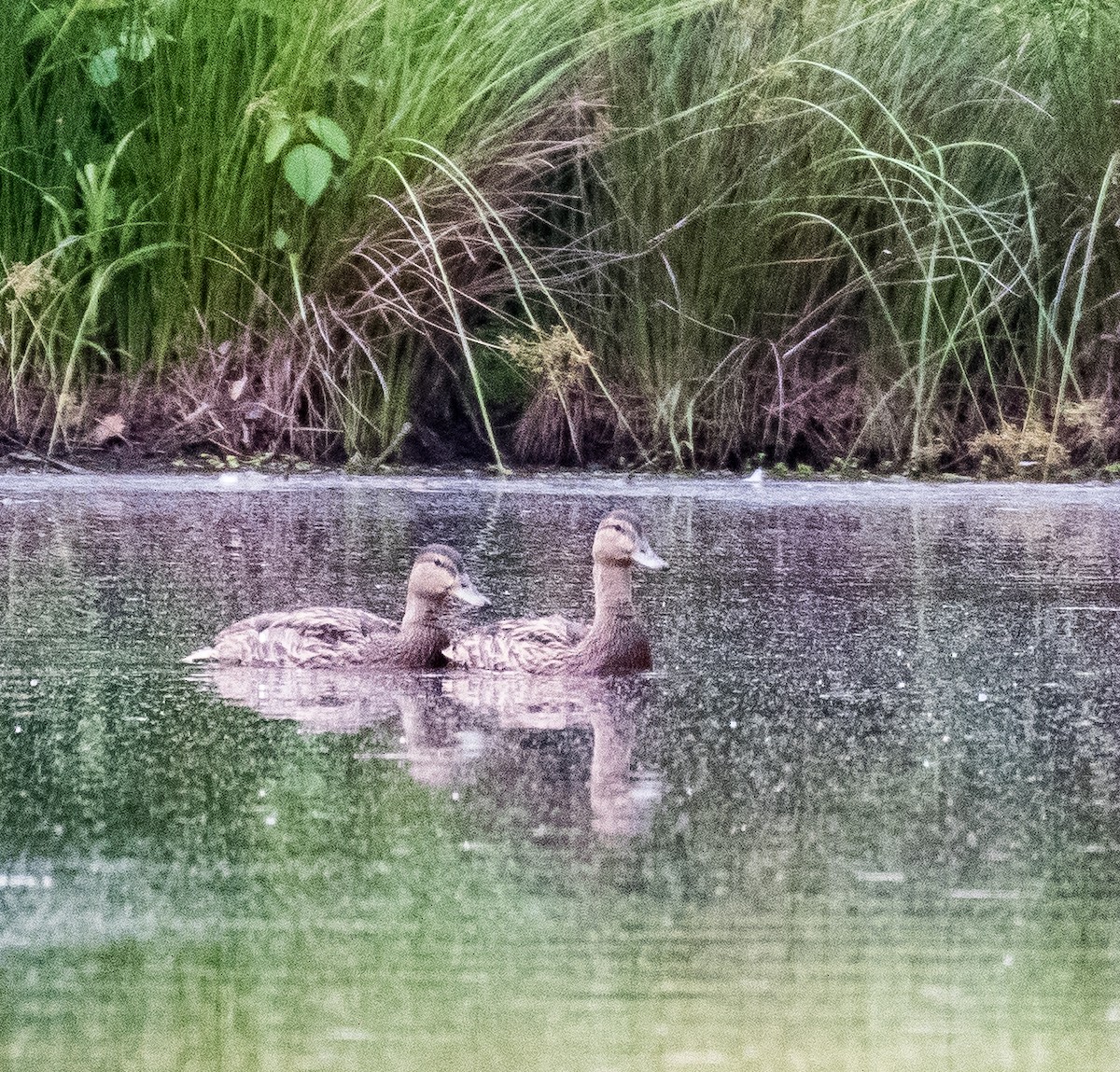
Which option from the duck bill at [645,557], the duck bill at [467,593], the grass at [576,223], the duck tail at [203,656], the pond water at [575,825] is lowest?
the pond water at [575,825]

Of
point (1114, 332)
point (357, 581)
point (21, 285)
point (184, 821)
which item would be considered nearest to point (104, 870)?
point (184, 821)

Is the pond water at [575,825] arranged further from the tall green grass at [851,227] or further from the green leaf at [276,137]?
the tall green grass at [851,227]

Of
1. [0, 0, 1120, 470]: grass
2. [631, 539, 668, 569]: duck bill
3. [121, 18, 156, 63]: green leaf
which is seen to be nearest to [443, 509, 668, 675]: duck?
[631, 539, 668, 569]: duck bill

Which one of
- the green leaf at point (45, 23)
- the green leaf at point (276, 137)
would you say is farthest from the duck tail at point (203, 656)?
the green leaf at point (45, 23)

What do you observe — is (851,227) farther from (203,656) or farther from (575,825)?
(575,825)

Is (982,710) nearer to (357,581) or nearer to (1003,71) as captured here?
(357,581)

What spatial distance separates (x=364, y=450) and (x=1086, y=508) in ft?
7.84

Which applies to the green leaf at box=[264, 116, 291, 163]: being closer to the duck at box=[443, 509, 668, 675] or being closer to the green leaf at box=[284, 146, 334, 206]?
the green leaf at box=[284, 146, 334, 206]

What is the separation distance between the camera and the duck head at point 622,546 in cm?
482

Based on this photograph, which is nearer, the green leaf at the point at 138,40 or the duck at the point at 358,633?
the duck at the point at 358,633

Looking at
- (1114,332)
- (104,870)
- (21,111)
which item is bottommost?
(104,870)

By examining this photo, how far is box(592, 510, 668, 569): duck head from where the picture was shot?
482 centimetres

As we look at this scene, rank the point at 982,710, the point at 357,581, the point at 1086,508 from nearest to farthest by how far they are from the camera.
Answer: the point at 982,710 < the point at 357,581 < the point at 1086,508

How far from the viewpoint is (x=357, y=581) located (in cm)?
561
